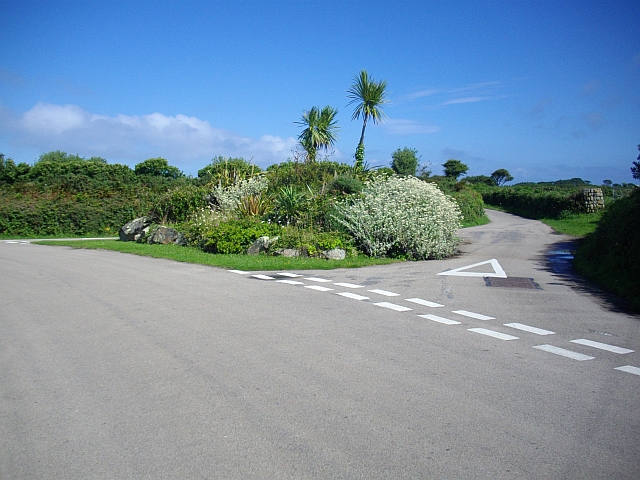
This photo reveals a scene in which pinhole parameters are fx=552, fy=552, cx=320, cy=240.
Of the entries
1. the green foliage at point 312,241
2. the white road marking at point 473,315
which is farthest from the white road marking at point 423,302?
the green foliage at point 312,241

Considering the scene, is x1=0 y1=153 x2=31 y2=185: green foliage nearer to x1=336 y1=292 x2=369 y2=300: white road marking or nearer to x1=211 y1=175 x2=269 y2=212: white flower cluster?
x1=211 y1=175 x2=269 y2=212: white flower cluster

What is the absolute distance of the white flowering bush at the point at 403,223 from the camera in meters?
17.5

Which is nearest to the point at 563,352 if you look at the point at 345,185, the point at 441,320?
the point at 441,320

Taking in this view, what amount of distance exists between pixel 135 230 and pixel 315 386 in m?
19.8

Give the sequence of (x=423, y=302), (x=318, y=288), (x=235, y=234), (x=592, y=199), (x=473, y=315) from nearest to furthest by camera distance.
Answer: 1. (x=473, y=315)
2. (x=423, y=302)
3. (x=318, y=288)
4. (x=235, y=234)
5. (x=592, y=199)

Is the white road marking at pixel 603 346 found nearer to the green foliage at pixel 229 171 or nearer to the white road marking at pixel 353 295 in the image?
the white road marking at pixel 353 295

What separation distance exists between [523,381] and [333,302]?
4.65m

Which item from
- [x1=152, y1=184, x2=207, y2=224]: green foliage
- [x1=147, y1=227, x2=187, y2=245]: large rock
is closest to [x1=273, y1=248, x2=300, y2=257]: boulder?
[x1=147, y1=227, x2=187, y2=245]: large rock

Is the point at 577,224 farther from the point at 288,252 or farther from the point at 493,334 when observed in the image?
the point at 493,334

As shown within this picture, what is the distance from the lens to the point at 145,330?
7.73 m

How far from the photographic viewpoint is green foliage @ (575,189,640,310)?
1105cm

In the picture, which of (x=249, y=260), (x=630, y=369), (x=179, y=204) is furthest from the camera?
(x=179, y=204)

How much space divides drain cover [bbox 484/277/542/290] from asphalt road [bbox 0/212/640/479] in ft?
3.53

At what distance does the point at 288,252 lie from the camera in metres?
17.0
